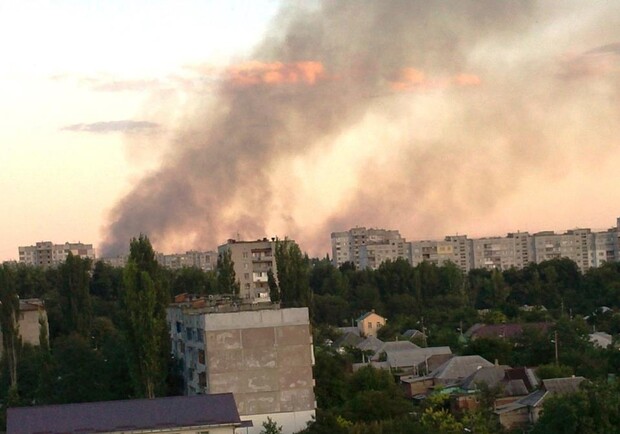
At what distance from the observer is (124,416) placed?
28.5m

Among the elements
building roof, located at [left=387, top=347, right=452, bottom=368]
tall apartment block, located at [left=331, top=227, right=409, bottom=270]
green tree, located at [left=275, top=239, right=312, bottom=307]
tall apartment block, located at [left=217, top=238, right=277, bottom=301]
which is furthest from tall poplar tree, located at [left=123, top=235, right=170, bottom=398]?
tall apartment block, located at [left=331, top=227, right=409, bottom=270]

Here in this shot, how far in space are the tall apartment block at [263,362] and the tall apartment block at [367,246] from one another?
3634 inches

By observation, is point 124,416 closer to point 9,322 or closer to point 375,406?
point 375,406

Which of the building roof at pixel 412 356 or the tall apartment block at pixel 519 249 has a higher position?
the tall apartment block at pixel 519 249

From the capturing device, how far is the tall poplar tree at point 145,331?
3550 cm

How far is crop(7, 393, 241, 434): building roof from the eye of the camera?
91.2ft

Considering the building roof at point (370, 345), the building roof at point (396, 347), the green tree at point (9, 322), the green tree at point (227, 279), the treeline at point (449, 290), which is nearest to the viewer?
the green tree at point (9, 322)

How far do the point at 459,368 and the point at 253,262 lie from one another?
1070 inches

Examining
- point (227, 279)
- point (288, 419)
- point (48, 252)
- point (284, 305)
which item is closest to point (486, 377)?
point (284, 305)

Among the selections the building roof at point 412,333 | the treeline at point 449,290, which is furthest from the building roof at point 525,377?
the treeline at point 449,290

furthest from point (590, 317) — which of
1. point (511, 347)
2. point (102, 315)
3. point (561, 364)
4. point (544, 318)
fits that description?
point (102, 315)

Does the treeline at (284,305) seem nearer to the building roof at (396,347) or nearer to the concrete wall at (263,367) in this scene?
the concrete wall at (263,367)

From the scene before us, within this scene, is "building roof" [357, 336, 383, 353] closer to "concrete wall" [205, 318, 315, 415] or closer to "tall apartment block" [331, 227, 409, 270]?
"concrete wall" [205, 318, 315, 415]

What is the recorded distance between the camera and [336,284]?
8438 centimetres
